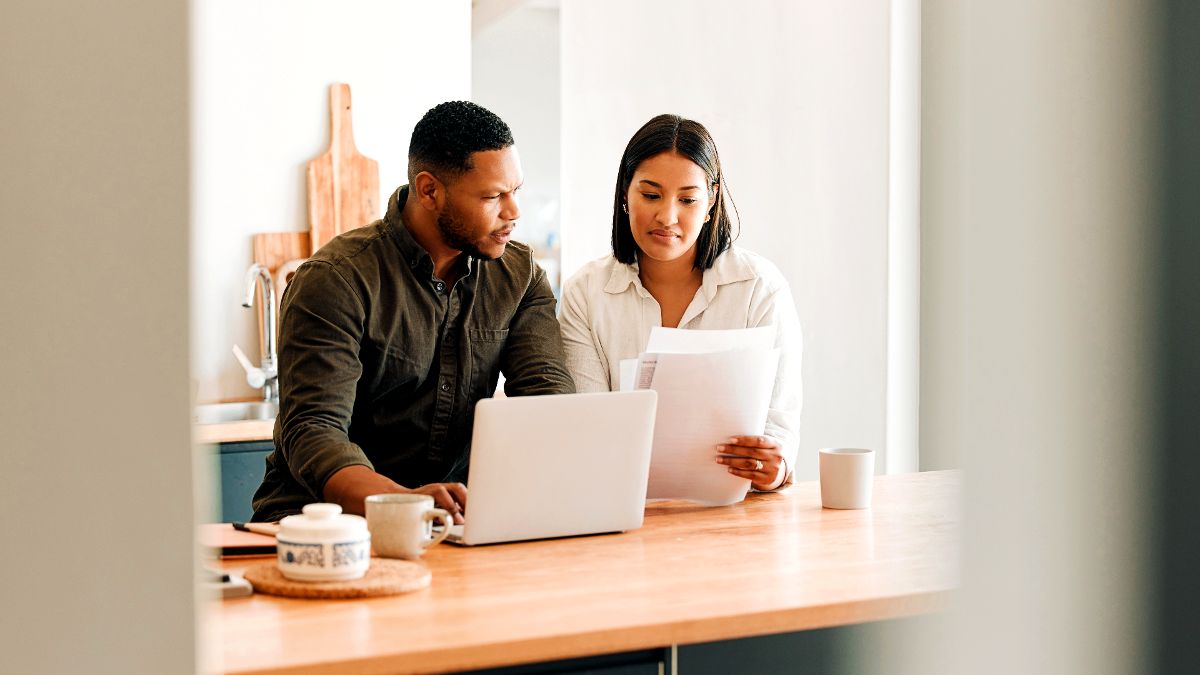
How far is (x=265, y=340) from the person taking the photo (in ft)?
11.6

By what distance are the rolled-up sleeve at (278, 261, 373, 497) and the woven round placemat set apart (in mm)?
397

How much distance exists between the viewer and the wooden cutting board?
142 inches

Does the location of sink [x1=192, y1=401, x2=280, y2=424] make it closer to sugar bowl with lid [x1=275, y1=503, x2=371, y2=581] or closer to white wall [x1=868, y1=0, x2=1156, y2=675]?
Result: sugar bowl with lid [x1=275, y1=503, x2=371, y2=581]

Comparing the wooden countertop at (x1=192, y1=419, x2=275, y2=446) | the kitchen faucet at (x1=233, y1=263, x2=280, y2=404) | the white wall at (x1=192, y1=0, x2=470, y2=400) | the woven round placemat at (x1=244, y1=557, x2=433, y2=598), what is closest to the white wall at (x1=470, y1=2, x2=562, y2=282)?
the white wall at (x1=192, y1=0, x2=470, y2=400)

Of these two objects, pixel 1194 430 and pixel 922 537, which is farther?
pixel 922 537

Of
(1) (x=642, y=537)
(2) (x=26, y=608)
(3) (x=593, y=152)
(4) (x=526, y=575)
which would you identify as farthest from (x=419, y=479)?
(3) (x=593, y=152)

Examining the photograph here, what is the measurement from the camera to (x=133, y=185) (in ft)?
2.39

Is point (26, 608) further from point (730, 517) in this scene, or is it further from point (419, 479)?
point (419, 479)

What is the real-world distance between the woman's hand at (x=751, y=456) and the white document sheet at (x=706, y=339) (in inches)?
7.4

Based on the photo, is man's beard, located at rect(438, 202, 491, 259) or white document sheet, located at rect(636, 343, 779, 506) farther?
man's beard, located at rect(438, 202, 491, 259)

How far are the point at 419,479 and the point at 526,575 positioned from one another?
71 cm

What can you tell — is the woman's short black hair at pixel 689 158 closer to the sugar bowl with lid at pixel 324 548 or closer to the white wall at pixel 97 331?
the sugar bowl with lid at pixel 324 548

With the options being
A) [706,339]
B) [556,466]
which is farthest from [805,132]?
[556,466]

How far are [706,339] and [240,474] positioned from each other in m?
1.46
